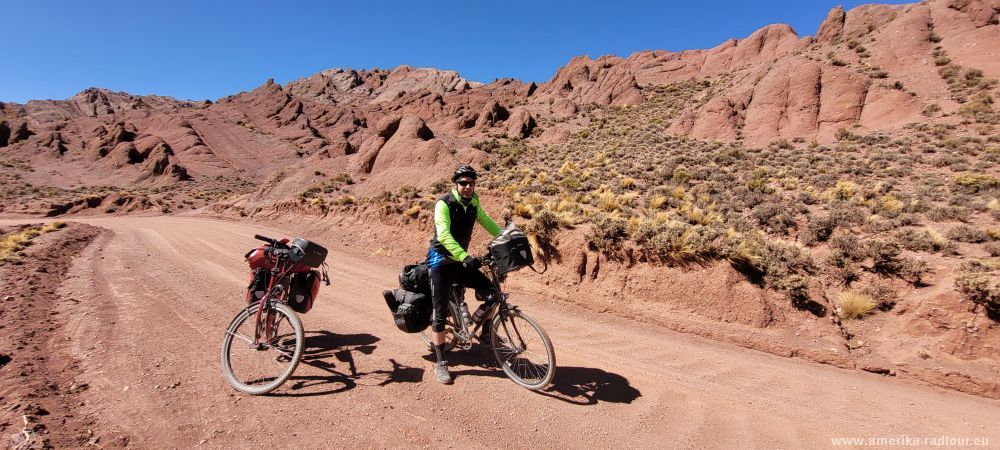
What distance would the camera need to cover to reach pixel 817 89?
2598 cm

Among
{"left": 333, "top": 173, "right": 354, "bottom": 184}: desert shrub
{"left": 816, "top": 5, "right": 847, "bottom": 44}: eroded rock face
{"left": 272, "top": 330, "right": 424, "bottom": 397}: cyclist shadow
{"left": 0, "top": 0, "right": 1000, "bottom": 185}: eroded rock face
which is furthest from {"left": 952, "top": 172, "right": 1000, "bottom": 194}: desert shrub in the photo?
{"left": 816, "top": 5, "right": 847, "bottom": 44}: eroded rock face

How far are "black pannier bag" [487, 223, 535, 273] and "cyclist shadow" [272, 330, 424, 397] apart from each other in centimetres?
188

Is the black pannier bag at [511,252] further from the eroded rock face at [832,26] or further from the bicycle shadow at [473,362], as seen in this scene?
the eroded rock face at [832,26]

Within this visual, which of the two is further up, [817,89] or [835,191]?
[817,89]

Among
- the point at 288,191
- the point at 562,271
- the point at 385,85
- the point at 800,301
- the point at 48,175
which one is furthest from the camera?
the point at 385,85

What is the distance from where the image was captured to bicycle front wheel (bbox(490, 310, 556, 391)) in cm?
418

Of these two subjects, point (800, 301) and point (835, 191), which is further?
point (835, 191)

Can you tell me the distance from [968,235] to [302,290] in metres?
13.1

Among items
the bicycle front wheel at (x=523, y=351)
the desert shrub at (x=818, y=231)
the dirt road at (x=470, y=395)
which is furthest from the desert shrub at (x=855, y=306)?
the bicycle front wheel at (x=523, y=351)

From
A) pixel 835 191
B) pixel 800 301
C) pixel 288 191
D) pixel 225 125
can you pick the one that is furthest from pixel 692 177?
pixel 225 125

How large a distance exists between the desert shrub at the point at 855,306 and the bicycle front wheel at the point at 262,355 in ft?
27.8

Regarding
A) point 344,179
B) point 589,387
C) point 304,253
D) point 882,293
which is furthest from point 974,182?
point 344,179

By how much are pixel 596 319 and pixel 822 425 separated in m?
3.68

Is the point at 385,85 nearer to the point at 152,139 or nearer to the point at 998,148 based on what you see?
the point at 152,139
